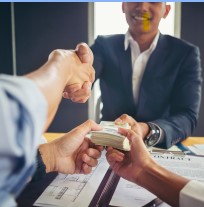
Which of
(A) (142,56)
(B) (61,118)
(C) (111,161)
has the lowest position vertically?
(B) (61,118)

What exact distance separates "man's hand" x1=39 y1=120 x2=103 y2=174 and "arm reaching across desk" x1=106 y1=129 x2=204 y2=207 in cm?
7

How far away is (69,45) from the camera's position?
2.95 m

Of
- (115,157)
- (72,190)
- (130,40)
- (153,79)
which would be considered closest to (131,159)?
(115,157)

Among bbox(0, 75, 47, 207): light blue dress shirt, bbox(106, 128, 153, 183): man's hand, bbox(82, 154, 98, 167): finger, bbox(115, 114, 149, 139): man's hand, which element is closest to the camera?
bbox(0, 75, 47, 207): light blue dress shirt

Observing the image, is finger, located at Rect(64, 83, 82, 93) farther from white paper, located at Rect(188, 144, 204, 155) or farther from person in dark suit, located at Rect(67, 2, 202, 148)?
person in dark suit, located at Rect(67, 2, 202, 148)

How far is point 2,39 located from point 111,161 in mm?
2448

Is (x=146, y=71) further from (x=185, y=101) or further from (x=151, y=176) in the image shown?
(x=151, y=176)

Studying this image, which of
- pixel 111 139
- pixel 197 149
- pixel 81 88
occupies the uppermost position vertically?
pixel 81 88

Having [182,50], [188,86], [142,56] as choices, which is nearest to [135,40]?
[142,56]

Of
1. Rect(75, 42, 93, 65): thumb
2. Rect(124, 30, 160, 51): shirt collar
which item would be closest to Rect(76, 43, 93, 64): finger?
Rect(75, 42, 93, 65): thumb

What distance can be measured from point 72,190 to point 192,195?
0.97 feet

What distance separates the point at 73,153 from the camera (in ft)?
3.18

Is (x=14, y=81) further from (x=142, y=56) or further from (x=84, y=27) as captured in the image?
(x=84, y=27)

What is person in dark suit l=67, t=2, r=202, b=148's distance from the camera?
6.28 feet
